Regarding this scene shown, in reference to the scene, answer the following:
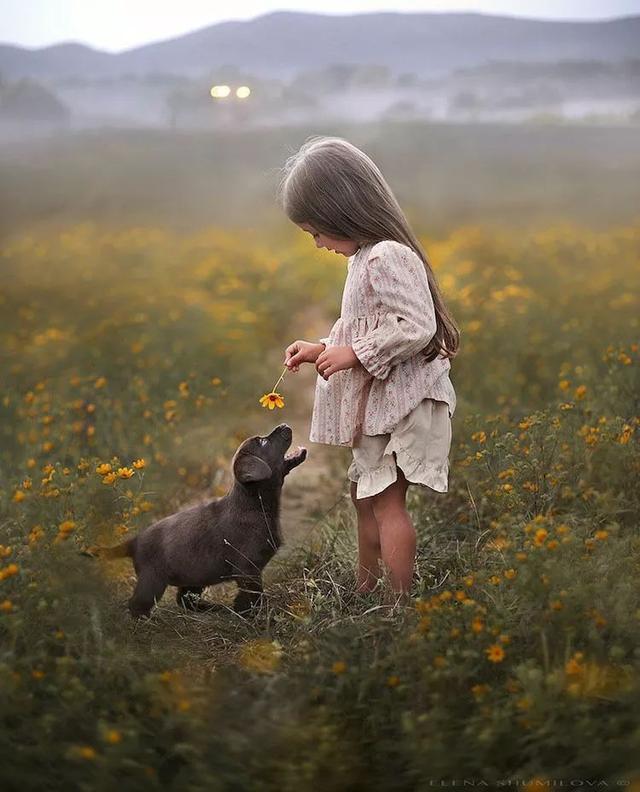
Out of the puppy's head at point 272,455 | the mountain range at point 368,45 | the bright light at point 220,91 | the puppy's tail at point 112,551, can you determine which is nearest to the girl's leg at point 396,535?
the puppy's head at point 272,455

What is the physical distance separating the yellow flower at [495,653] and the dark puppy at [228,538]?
35.5 inches

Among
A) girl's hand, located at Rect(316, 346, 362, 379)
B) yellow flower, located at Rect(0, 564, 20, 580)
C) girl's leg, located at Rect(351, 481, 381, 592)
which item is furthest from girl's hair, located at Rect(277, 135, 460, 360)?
yellow flower, located at Rect(0, 564, 20, 580)

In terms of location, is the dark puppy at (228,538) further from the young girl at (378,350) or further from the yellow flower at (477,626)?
A: the yellow flower at (477,626)

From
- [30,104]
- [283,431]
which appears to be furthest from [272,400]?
[30,104]

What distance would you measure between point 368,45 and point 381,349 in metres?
4.86

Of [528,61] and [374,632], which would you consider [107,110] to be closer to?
[528,61]

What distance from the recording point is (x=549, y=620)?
2260 millimetres

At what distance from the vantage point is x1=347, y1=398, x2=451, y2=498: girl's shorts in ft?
8.96

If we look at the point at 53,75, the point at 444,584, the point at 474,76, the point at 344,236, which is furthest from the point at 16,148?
the point at 444,584

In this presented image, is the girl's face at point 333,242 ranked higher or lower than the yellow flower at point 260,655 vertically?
higher

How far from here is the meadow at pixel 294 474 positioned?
200 cm

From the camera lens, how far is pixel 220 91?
6.96 metres

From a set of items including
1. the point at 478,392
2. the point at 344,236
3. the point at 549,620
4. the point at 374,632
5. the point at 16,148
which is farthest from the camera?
the point at 16,148

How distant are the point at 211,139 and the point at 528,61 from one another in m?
2.35
